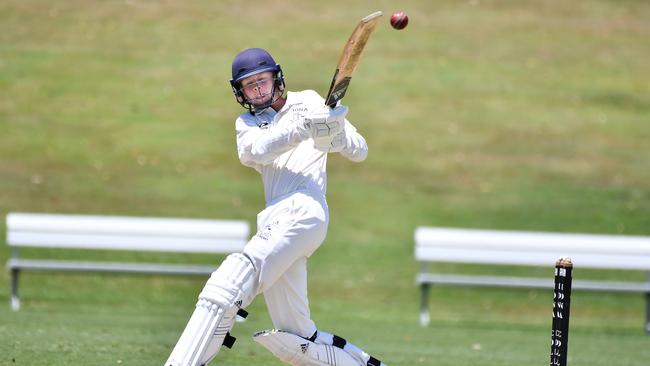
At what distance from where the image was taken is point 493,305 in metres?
14.2

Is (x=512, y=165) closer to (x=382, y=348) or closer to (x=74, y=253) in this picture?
(x=74, y=253)

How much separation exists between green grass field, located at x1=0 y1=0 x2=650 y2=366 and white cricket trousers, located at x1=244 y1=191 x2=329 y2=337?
14.4ft

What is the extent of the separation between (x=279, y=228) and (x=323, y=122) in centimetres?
63

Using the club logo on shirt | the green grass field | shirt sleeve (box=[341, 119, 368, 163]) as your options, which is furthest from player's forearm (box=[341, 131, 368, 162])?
the green grass field

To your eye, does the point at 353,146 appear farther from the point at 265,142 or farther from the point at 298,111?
the point at 265,142

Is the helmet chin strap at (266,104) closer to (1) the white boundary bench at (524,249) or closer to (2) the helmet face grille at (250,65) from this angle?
(2) the helmet face grille at (250,65)

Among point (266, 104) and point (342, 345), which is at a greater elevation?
point (266, 104)

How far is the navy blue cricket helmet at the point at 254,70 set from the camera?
6.32m

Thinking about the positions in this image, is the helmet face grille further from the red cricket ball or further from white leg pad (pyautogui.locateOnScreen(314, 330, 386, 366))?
white leg pad (pyautogui.locateOnScreen(314, 330, 386, 366))

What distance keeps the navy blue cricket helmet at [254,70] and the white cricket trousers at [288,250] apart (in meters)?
0.58

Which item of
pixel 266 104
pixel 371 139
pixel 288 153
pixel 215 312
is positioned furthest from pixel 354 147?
pixel 371 139

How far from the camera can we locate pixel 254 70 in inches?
248

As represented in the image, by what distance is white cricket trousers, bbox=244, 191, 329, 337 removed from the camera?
600cm

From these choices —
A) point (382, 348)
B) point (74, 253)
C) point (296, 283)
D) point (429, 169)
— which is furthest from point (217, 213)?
point (296, 283)
